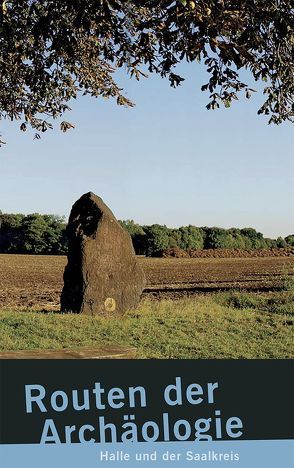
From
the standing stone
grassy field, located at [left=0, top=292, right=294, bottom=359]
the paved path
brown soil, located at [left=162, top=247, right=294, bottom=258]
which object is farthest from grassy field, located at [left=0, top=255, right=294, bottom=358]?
brown soil, located at [left=162, top=247, right=294, bottom=258]

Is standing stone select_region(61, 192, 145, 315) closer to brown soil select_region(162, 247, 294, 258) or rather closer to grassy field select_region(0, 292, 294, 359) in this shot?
grassy field select_region(0, 292, 294, 359)

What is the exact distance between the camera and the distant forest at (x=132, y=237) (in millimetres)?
60781

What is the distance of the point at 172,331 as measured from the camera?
12.9 m

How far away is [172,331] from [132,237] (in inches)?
1847

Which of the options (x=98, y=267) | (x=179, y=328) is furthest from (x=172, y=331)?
(x=98, y=267)

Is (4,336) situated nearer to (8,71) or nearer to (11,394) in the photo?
(8,71)

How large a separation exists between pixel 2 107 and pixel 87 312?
5423 mm

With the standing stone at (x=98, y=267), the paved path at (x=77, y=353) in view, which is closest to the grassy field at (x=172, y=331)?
the standing stone at (x=98, y=267)

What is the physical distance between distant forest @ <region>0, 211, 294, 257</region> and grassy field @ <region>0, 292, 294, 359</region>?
43985 mm

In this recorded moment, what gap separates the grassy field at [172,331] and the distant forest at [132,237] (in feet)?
144

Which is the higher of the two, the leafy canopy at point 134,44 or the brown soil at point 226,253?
the leafy canopy at point 134,44

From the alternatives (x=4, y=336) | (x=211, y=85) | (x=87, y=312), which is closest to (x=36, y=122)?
(x=87, y=312)

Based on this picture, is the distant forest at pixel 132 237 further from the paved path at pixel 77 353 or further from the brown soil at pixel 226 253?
the paved path at pixel 77 353

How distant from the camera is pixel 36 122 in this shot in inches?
595
